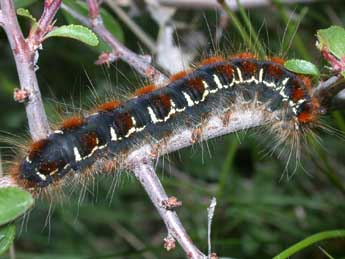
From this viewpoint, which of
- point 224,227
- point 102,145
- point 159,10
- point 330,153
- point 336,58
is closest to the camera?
point 336,58

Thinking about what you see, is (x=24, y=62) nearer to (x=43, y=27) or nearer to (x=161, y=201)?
(x=43, y=27)

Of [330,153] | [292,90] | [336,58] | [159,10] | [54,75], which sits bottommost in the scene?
[336,58]

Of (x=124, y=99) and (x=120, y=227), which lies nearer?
(x=124, y=99)

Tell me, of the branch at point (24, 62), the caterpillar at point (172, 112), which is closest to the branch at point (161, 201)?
the caterpillar at point (172, 112)

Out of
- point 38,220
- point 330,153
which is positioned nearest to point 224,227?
point 330,153

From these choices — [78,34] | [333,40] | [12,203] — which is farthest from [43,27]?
[333,40]

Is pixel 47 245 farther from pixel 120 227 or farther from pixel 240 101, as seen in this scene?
pixel 240 101

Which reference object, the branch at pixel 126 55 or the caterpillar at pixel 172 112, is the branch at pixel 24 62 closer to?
the caterpillar at pixel 172 112
